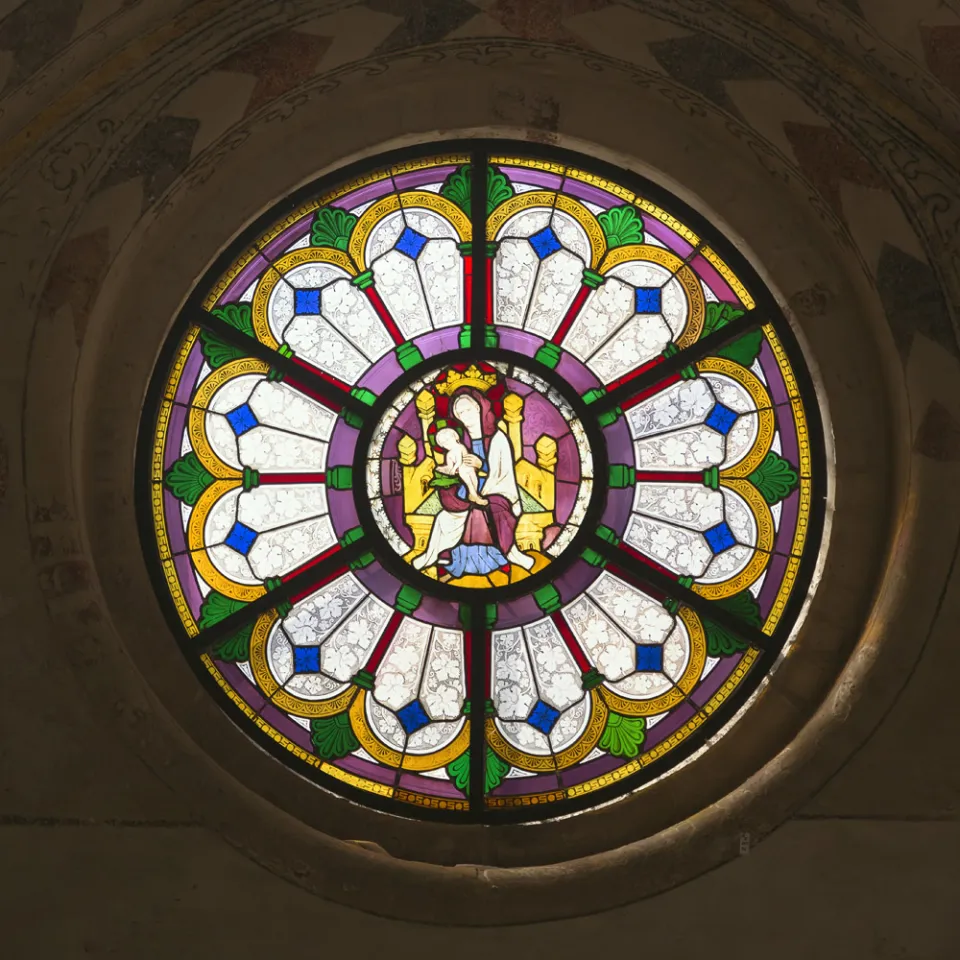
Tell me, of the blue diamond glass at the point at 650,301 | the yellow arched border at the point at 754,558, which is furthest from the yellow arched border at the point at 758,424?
the blue diamond glass at the point at 650,301

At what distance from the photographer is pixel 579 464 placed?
7512 millimetres

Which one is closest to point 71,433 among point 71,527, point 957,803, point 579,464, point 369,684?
point 71,527

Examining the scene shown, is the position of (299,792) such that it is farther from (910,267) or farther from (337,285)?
(910,267)

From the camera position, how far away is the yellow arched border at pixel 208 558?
289 inches

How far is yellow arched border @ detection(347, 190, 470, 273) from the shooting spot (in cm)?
757

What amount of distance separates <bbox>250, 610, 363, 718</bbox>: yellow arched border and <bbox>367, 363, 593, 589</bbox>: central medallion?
0.79 m

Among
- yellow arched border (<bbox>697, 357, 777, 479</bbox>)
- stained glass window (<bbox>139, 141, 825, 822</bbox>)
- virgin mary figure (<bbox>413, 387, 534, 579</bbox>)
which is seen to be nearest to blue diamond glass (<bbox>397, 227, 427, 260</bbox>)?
stained glass window (<bbox>139, 141, 825, 822</bbox>)

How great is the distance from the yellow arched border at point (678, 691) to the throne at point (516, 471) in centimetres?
83

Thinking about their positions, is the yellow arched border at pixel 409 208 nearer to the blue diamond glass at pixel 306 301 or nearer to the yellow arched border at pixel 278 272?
the yellow arched border at pixel 278 272

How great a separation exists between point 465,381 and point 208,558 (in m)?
1.58

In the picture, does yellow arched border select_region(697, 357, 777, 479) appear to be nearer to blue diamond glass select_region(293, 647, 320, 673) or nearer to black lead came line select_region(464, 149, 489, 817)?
black lead came line select_region(464, 149, 489, 817)

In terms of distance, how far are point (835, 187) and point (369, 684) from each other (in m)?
3.33

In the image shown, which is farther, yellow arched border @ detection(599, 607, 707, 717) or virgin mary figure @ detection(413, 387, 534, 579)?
virgin mary figure @ detection(413, 387, 534, 579)

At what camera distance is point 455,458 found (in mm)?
7535
